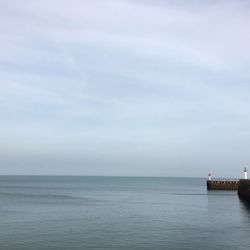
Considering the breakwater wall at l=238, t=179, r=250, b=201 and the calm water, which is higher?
the breakwater wall at l=238, t=179, r=250, b=201

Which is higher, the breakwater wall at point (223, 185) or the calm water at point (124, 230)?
the breakwater wall at point (223, 185)

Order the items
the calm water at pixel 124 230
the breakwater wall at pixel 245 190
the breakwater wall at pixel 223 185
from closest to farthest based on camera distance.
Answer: the calm water at pixel 124 230
the breakwater wall at pixel 245 190
the breakwater wall at pixel 223 185

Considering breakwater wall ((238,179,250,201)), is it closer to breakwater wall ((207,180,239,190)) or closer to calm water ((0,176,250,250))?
calm water ((0,176,250,250))

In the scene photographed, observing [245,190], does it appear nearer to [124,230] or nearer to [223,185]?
[223,185]

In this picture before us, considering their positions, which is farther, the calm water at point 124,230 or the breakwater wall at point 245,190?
the breakwater wall at point 245,190

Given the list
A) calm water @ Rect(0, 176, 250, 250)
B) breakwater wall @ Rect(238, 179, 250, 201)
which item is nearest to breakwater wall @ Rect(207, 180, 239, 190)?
breakwater wall @ Rect(238, 179, 250, 201)

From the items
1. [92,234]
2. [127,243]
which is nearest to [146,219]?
[92,234]

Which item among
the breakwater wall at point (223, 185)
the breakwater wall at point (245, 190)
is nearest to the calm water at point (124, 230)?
the breakwater wall at point (245, 190)

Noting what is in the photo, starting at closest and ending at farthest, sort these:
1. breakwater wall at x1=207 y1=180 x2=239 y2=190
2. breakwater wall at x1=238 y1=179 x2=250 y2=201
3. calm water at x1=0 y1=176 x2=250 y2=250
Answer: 1. calm water at x1=0 y1=176 x2=250 y2=250
2. breakwater wall at x1=238 y1=179 x2=250 y2=201
3. breakwater wall at x1=207 y1=180 x2=239 y2=190

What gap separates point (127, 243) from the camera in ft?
127

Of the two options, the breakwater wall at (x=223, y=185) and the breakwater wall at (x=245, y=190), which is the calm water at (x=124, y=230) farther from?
the breakwater wall at (x=223, y=185)

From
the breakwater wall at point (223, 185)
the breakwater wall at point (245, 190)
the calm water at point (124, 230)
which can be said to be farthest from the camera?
the breakwater wall at point (223, 185)

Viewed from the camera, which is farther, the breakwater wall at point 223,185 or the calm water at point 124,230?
the breakwater wall at point 223,185

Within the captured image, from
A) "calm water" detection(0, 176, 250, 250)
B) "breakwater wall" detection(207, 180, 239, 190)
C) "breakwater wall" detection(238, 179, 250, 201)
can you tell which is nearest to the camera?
"calm water" detection(0, 176, 250, 250)
